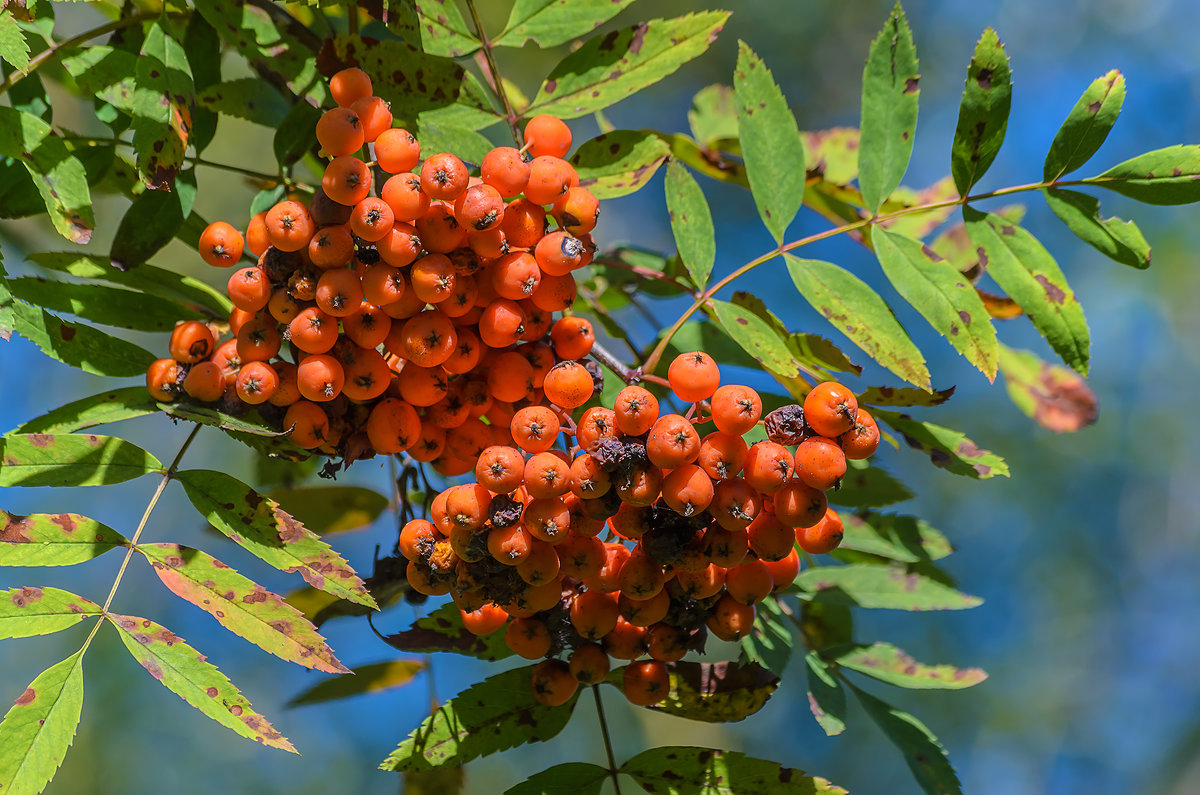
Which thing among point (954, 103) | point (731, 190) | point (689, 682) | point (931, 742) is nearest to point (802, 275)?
point (689, 682)

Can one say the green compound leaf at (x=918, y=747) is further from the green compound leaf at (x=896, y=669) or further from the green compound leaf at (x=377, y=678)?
the green compound leaf at (x=377, y=678)

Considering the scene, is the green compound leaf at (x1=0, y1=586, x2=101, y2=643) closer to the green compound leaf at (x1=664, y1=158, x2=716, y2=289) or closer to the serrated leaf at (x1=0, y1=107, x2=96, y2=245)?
the serrated leaf at (x1=0, y1=107, x2=96, y2=245)

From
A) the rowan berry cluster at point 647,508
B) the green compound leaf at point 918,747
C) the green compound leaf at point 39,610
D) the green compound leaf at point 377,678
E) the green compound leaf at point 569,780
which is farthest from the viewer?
the green compound leaf at point 377,678

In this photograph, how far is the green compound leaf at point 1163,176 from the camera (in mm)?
1343

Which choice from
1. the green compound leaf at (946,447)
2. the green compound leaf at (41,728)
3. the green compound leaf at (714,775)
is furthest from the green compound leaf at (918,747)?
the green compound leaf at (41,728)

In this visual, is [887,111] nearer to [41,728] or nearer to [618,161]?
[618,161]

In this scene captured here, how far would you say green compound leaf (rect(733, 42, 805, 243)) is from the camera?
58.7 inches

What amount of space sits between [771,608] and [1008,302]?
79 centimetres

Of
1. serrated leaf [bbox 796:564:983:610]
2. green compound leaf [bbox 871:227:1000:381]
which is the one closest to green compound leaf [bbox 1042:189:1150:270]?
green compound leaf [bbox 871:227:1000:381]

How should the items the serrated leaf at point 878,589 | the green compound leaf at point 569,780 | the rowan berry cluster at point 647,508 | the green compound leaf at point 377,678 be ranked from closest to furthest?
the rowan berry cluster at point 647,508 → the green compound leaf at point 569,780 → the serrated leaf at point 878,589 → the green compound leaf at point 377,678

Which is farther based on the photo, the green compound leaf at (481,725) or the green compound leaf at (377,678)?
the green compound leaf at (377,678)

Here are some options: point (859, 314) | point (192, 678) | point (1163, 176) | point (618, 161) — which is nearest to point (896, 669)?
point (859, 314)

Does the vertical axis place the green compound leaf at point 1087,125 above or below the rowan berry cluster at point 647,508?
above

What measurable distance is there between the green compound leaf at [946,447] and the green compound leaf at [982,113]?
0.41 meters
